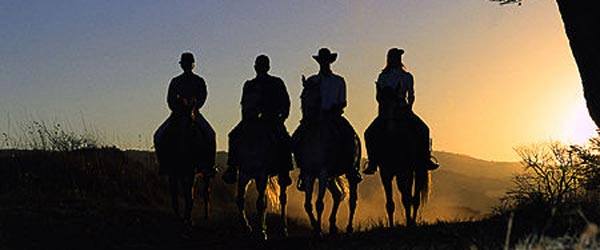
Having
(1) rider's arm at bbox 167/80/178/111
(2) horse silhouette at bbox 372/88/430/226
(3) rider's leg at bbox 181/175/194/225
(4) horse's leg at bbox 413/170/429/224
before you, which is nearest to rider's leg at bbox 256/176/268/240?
(3) rider's leg at bbox 181/175/194/225

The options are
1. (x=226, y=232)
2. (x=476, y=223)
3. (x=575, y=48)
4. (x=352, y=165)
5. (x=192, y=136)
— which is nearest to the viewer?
(x=476, y=223)

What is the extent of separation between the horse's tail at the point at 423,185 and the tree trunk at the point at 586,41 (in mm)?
3256

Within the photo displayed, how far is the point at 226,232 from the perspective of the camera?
68.2ft

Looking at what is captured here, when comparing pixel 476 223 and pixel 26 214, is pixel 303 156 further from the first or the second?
pixel 26 214

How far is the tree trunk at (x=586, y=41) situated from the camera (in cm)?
1658

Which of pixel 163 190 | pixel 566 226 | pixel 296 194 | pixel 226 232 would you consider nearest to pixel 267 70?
pixel 226 232

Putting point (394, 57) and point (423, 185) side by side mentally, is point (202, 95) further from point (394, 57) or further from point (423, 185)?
point (423, 185)

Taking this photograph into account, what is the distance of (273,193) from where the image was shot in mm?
19547

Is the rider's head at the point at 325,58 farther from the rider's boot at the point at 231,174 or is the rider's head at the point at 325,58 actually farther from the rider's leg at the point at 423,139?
the rider's boot at the point at 231,174

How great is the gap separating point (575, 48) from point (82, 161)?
1368cm

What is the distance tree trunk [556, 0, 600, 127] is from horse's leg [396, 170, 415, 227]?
10.9 ft

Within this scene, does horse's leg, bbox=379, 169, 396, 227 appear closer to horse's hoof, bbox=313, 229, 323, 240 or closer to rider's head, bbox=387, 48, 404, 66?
horse's hoof, bbox=313, 229, 323, 240

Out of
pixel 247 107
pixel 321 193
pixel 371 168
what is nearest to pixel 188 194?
pixel 247 107

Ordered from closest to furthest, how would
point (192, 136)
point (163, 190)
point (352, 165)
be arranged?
point (352, 165)
point (192, 136)
point (163, 190)
